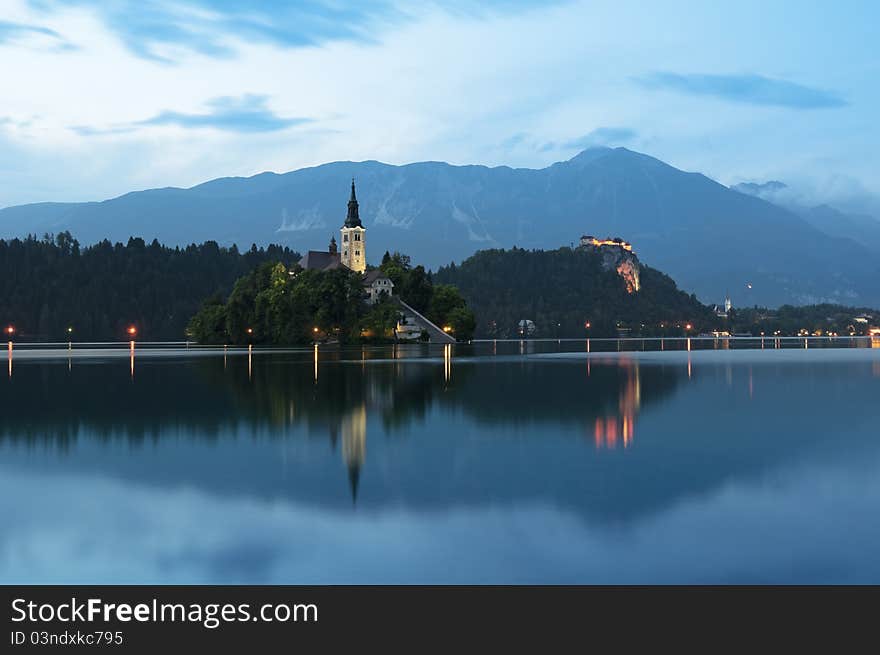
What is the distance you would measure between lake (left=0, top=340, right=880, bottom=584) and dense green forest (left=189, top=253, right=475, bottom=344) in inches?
4332

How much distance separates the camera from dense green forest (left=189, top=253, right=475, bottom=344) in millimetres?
158125

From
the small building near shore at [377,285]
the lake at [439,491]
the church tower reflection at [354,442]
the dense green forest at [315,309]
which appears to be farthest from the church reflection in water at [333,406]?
the small building near shore at [377,285]

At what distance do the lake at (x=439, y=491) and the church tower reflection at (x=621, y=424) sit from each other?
19 cm

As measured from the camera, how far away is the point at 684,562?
15516 millimetres

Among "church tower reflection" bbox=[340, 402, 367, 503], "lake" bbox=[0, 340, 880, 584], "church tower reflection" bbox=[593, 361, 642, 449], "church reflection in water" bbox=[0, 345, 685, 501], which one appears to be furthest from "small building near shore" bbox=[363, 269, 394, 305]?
"church tower reflection" bbox=[340, 402, 367, 503]

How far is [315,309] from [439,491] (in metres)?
139

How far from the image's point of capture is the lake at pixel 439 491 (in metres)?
15.5

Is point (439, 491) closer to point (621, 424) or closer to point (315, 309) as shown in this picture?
point (621, 424)

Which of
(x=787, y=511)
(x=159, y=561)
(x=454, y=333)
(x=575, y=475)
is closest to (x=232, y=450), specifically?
(x=575, y=475)

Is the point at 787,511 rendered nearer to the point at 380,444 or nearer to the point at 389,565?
the point at 389,565

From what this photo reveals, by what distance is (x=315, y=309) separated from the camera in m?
159

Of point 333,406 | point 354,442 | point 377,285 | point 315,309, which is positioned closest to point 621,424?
point 354,442

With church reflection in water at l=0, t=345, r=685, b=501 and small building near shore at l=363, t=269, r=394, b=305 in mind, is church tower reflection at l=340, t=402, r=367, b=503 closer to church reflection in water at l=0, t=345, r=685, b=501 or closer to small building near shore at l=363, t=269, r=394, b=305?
church reflection in water at l=0, t=345, r=685, b=501

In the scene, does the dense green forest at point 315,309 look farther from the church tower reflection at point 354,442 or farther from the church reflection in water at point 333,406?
the church tower reflection at point 354,442
